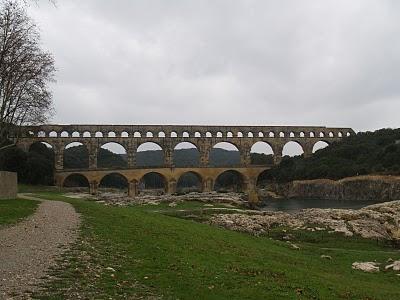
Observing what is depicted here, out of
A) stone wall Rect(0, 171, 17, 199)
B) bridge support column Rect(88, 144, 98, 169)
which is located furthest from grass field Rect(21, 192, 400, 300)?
bridge support column Rect(88, 144, 98, 169)

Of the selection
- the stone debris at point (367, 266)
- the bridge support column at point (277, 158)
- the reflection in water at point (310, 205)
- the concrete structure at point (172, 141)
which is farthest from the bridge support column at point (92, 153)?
the stone debris at point (367, 266)

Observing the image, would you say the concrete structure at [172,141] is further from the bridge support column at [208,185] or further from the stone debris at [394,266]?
the stone debris at [394,266]

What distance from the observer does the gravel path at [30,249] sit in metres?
7.79

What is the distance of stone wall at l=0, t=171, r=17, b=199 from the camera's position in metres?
23.9

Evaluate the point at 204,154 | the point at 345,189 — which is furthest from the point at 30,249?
the point at 204,154

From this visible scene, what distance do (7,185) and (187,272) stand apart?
17736 millimetres

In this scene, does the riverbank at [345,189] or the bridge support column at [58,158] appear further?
the bridge support column at [58,158]

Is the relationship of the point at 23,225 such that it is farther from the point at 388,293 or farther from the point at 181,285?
the point at 388,293

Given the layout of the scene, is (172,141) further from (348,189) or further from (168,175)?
(348,189)

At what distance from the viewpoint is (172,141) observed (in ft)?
334

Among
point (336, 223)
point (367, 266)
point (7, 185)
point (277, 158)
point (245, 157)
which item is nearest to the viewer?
point (367, 266)

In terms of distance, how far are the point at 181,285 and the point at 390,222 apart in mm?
24865

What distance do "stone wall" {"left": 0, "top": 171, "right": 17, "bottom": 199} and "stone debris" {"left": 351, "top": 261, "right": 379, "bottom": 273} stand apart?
56.9 feet

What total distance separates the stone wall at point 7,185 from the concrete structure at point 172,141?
199ft
